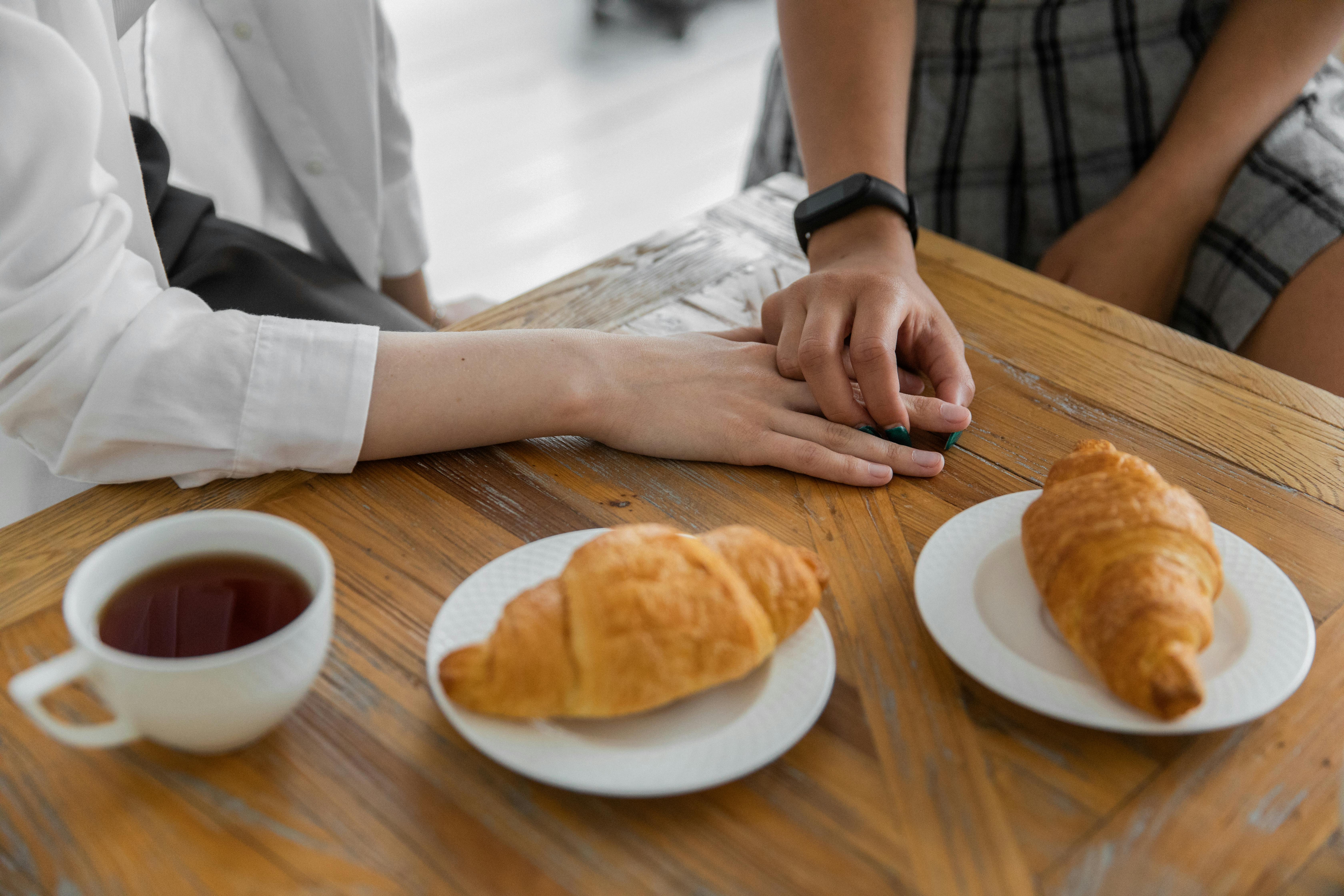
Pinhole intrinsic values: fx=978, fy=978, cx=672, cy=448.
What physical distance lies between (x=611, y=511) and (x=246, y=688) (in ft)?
0.88

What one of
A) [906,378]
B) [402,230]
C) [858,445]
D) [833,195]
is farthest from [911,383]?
[402,230]

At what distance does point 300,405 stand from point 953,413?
445 mm

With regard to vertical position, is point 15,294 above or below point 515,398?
above

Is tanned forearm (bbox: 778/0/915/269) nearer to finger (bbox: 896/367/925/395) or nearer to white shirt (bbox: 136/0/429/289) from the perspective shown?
finger (bbox: 896/367/925/395)

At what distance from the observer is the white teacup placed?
390mm

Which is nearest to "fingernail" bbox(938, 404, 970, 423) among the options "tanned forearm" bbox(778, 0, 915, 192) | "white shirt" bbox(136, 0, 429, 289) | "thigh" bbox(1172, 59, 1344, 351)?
"tanned forearm" bbox(778, 0, 915, 192)

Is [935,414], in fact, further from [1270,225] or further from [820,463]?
[1270,225]

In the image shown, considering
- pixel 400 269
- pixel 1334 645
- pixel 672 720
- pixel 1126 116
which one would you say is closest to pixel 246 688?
pixel 672 720

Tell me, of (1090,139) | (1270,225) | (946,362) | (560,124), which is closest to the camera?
(946,362)

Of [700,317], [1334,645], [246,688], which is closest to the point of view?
[246,688]

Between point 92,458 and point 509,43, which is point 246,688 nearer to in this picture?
point 92,458

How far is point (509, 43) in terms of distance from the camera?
3.41 meters

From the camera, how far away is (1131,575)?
478 mm

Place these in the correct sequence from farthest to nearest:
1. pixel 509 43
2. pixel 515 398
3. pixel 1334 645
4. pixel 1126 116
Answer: pixel 509 43 < pixel 1126 116 < pixel 515 398 < pixel 1334 645
